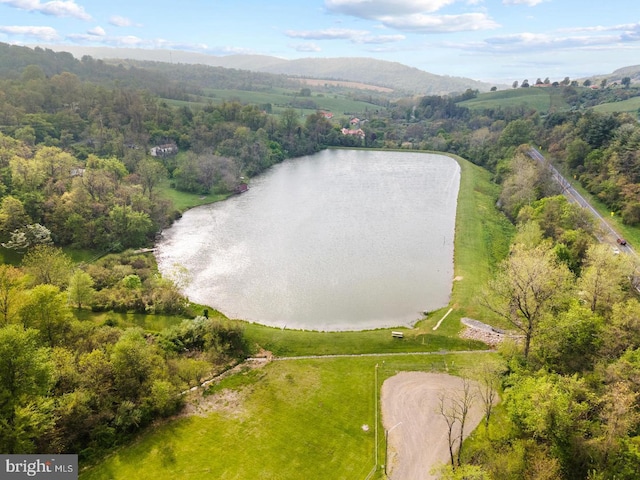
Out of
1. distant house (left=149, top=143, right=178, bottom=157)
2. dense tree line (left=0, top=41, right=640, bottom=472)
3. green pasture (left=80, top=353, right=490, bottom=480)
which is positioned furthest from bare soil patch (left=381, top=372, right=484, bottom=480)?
distant house (left=149, top=143, right=178, bottom=157)

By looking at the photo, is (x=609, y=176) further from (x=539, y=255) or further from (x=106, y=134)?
(x=106, y=134)

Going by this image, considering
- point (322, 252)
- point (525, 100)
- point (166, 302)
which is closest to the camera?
point (166, 302)

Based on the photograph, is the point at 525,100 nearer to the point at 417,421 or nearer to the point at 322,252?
the point at 322,252

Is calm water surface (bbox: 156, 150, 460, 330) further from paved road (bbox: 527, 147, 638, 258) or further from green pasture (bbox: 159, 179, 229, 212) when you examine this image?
paved road (bbox: 527, 147, 638, 258)

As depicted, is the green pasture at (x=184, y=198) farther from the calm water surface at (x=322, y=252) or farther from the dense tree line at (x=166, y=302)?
the calm water surface at (x=322, y=252)

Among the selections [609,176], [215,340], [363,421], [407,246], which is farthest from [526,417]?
[609,176]

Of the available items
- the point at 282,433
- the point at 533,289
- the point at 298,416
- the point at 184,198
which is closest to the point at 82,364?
the point at 282,433
